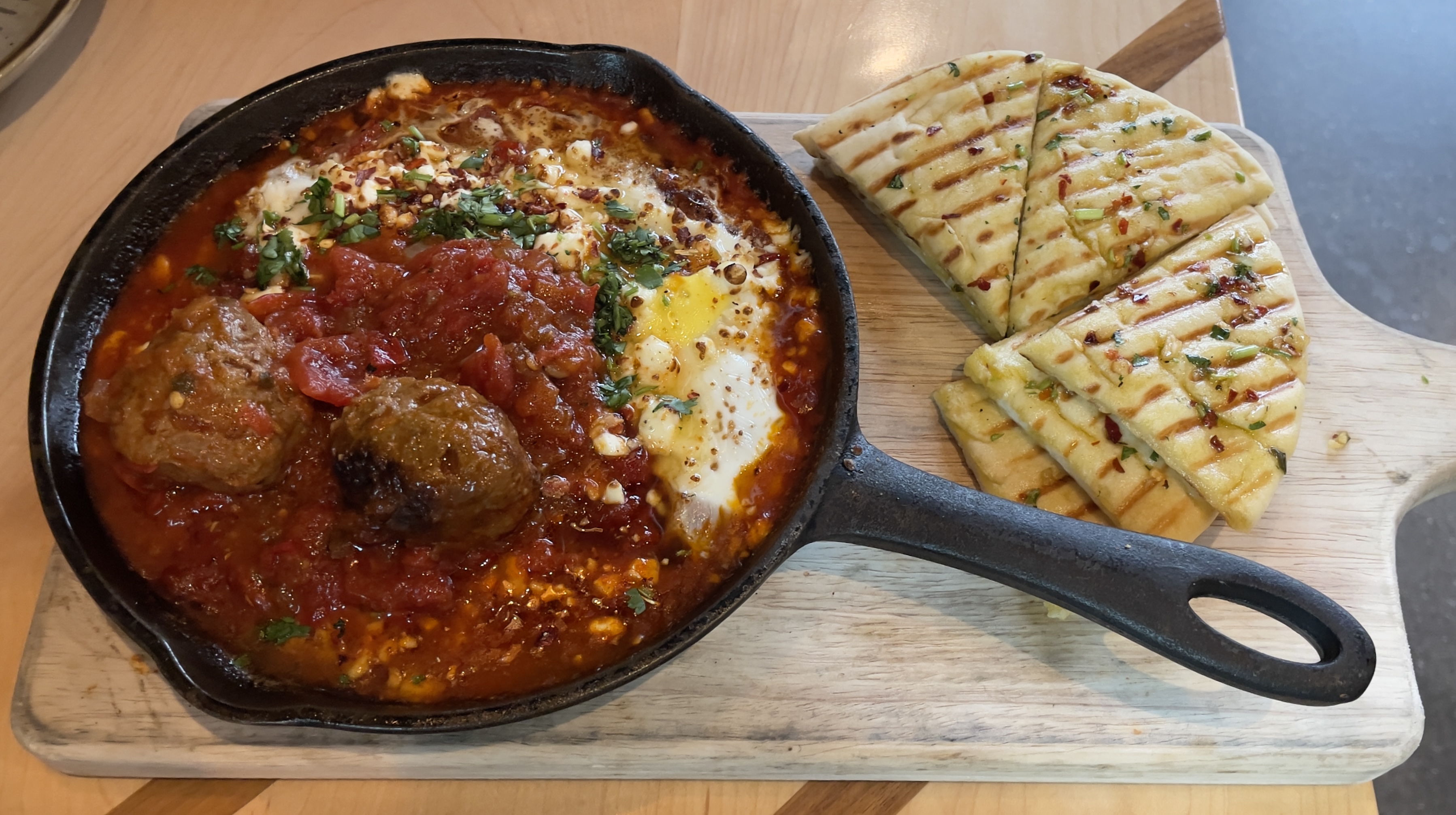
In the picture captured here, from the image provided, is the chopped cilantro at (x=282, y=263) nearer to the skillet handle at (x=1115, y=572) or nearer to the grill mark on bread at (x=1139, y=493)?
the skillet handle at (x=1115, y=572)

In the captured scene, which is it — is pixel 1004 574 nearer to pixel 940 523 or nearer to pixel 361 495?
pixel 940 523

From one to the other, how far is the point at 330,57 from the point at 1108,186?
3.20m

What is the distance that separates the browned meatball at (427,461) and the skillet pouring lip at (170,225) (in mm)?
460

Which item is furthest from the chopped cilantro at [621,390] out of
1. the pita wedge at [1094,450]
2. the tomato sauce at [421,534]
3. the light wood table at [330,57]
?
the light wood table at [330,57]

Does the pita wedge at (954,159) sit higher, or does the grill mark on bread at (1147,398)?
the pita wedge at (954,159)

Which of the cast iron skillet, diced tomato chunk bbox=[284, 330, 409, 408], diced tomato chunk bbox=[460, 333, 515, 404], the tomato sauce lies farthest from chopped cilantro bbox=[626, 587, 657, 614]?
diced tomato chunk bbox=[284, 330, 409, 408]

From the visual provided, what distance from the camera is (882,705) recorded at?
2539 millimetres

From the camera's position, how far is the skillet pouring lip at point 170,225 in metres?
Result: 2.07

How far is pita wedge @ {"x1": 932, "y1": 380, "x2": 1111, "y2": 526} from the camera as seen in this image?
9.22 feet

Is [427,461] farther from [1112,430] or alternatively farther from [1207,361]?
[1207,361]

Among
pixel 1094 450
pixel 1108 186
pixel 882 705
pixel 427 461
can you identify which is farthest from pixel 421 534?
pixel 1108 186

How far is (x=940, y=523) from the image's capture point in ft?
7.25

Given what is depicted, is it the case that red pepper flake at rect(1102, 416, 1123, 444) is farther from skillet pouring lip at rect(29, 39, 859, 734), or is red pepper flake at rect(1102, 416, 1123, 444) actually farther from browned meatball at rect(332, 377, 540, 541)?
browned meatball at rect(332, 377, 540, 541)

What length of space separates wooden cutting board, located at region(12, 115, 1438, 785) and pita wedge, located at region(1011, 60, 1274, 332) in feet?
3.09
